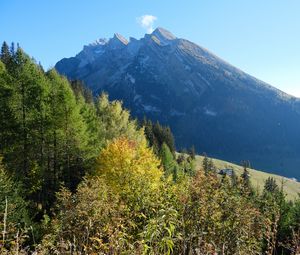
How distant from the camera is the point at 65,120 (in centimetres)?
4953

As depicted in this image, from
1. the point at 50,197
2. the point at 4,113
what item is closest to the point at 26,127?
the point at 4,113

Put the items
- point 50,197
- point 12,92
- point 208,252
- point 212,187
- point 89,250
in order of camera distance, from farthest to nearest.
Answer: point 50,197, point 12,92, point 212,187, point 89,250, point 208,252

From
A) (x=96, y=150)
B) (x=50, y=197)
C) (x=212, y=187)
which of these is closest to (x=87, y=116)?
(x=96, y=150)

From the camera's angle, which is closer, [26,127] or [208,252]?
[208,252]

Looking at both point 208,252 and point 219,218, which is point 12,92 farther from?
point 208,252

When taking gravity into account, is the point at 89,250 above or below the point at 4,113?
below

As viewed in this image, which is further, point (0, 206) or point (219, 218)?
point (0, 206)

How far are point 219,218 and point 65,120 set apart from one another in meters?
40.5

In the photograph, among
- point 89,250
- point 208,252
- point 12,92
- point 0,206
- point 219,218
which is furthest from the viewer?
point 12,92

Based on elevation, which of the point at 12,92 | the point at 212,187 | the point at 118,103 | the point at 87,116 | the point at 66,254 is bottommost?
the point at 66,254

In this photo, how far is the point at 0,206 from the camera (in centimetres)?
2848

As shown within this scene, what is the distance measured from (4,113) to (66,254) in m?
41.4

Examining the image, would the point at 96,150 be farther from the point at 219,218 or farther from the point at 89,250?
the point at 89,250

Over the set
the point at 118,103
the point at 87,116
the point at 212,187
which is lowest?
the point at 212,187
